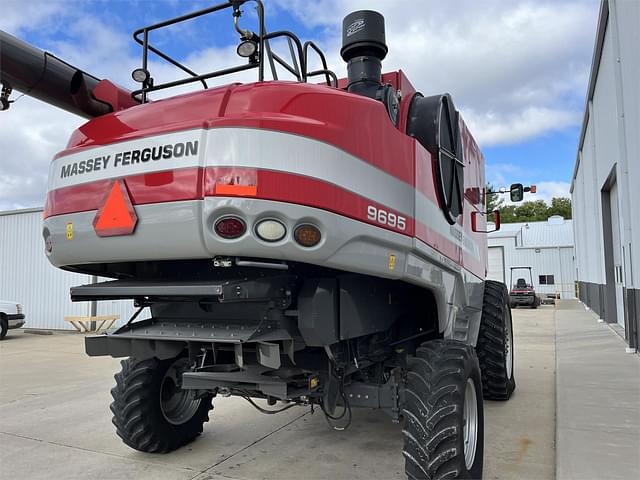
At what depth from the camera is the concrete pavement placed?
377 cm

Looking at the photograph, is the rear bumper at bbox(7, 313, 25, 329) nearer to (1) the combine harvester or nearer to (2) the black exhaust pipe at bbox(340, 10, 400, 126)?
(1) the combine harvester

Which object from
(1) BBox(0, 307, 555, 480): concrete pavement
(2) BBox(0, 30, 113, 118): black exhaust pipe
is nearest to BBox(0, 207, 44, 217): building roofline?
(1) BBox(0, 307, 555, 480): concrete pavement

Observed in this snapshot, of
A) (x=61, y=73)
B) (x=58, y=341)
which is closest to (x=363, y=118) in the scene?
(x=61, y=73)

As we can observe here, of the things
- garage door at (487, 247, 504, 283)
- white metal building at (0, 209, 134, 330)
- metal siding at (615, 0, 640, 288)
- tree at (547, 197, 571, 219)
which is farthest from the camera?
tree at (547, 197, 571, 219)

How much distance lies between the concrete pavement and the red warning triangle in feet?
6.42

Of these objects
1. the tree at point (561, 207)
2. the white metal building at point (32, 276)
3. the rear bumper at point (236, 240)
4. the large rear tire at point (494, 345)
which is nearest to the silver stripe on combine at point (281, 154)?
the rear bumper at point (236, 240)

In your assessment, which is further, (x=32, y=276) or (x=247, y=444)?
(x=32, y=276)

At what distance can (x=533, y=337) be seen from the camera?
11.9 m

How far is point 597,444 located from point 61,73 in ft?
15.2

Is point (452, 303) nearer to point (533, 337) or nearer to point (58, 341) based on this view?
point (533, 337)

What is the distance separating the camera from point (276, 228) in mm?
2428

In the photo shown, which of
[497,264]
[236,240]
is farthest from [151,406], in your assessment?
[497,264]

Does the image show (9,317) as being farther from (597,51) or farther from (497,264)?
(497,264)

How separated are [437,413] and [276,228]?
139cm
